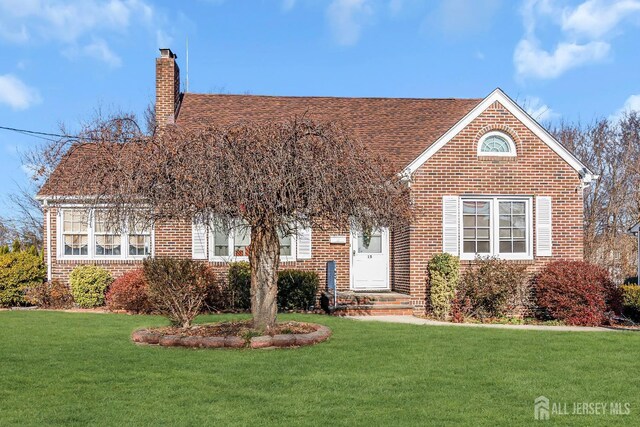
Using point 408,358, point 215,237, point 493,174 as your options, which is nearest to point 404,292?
point 493,174

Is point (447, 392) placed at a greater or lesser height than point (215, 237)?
lesser

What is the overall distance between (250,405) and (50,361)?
382 centimetres

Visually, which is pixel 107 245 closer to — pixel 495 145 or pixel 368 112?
pixel 368 112

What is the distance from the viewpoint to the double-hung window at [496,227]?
15.5 m

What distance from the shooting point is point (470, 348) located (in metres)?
9.72

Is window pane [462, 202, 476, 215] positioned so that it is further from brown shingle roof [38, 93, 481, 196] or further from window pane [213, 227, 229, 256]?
window pane [213, 227, 229, 256]

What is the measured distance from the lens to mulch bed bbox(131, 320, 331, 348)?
952 centimetres

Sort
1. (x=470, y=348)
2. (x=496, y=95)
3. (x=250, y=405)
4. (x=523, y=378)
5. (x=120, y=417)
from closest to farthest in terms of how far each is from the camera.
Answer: (x=120, y=417), (x=250, y=405), (x=523, y=378), (x=470, y=348), (x=496, y=95)

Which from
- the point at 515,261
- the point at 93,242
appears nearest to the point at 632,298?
the point at 515,261

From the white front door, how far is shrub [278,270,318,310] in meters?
1.69

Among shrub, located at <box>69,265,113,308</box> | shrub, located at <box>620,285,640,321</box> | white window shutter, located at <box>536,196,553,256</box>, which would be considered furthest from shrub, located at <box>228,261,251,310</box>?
shrub, located at <box>620,285,640,321</box>

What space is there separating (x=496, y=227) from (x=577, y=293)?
8.33ft

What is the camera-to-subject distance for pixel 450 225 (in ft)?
50.1

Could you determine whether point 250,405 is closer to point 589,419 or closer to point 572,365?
point 589,419
